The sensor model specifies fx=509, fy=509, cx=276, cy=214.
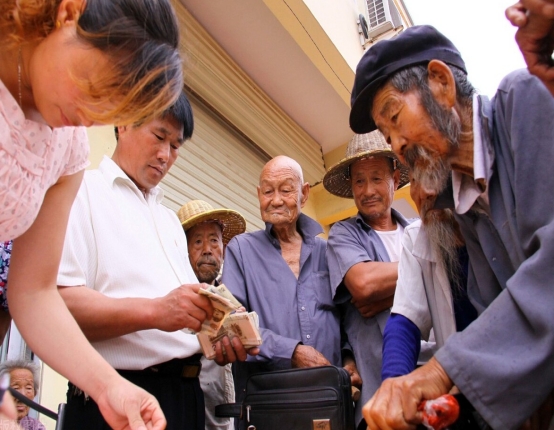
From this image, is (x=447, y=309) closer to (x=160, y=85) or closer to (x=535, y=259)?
(x=535, y=259)

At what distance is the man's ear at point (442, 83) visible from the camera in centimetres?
182

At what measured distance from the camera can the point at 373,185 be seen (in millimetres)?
Answer: 3057

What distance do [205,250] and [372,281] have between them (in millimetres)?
1364

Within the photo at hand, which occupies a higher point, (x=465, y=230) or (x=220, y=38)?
(x=220, y=38)

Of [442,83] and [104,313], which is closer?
[104,313]

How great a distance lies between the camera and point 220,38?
203 inches

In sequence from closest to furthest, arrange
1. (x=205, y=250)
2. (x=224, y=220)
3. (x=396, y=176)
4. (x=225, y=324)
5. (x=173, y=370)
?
(x=173, y=370) → (x=225, y=324) → (x=396, y=176) → (x=205, y=250) → (x=224, y=220)

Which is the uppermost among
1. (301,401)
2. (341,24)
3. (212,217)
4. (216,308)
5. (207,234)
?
(341,24)

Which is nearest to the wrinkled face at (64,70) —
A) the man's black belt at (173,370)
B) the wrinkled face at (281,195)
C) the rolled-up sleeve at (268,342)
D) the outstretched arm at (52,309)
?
the outstretched arm at (52,309)

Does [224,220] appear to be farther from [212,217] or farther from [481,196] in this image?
[481,196]

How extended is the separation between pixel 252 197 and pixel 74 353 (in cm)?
429

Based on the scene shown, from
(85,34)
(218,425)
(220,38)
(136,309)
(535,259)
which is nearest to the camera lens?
(85,34)

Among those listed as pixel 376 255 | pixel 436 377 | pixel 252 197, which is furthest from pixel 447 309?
pixel 252 197

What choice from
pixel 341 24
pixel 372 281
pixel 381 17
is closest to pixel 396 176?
pixel 372 281
